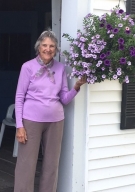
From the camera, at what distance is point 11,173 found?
17.4 feet

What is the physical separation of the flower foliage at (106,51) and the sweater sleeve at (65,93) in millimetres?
183

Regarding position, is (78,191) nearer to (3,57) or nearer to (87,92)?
(87,92)

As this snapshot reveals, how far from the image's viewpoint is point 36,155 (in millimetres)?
3801

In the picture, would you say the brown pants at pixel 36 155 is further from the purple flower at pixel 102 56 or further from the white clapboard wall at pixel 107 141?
the purple flower at pixel 102 56

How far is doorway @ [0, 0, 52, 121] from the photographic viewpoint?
8.44 m

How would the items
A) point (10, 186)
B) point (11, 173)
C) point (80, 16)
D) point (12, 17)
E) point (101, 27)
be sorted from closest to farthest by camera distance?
point (101, 27) < point (80, 16) < point (10, 186) < point (11, 173) < point (12, 17)

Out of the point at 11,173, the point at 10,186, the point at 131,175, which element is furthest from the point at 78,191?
the point at 11,173

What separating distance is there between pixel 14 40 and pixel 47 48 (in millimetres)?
5018

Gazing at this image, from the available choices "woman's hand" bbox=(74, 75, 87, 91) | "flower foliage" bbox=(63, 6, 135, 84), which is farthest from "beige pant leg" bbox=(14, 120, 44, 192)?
"flower foliage" bbox=(63, 6, 135, 84)

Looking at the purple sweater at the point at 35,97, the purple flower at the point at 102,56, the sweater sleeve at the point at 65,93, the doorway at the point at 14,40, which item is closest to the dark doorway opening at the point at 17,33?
the doorway at the point at 14,40

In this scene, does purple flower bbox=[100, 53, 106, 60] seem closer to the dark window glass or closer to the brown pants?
the brown pants

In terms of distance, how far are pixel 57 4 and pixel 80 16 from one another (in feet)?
1.38

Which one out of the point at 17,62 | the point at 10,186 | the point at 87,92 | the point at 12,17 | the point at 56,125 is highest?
the point at 12,17

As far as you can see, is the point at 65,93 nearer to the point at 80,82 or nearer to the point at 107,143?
the point at 80,82
